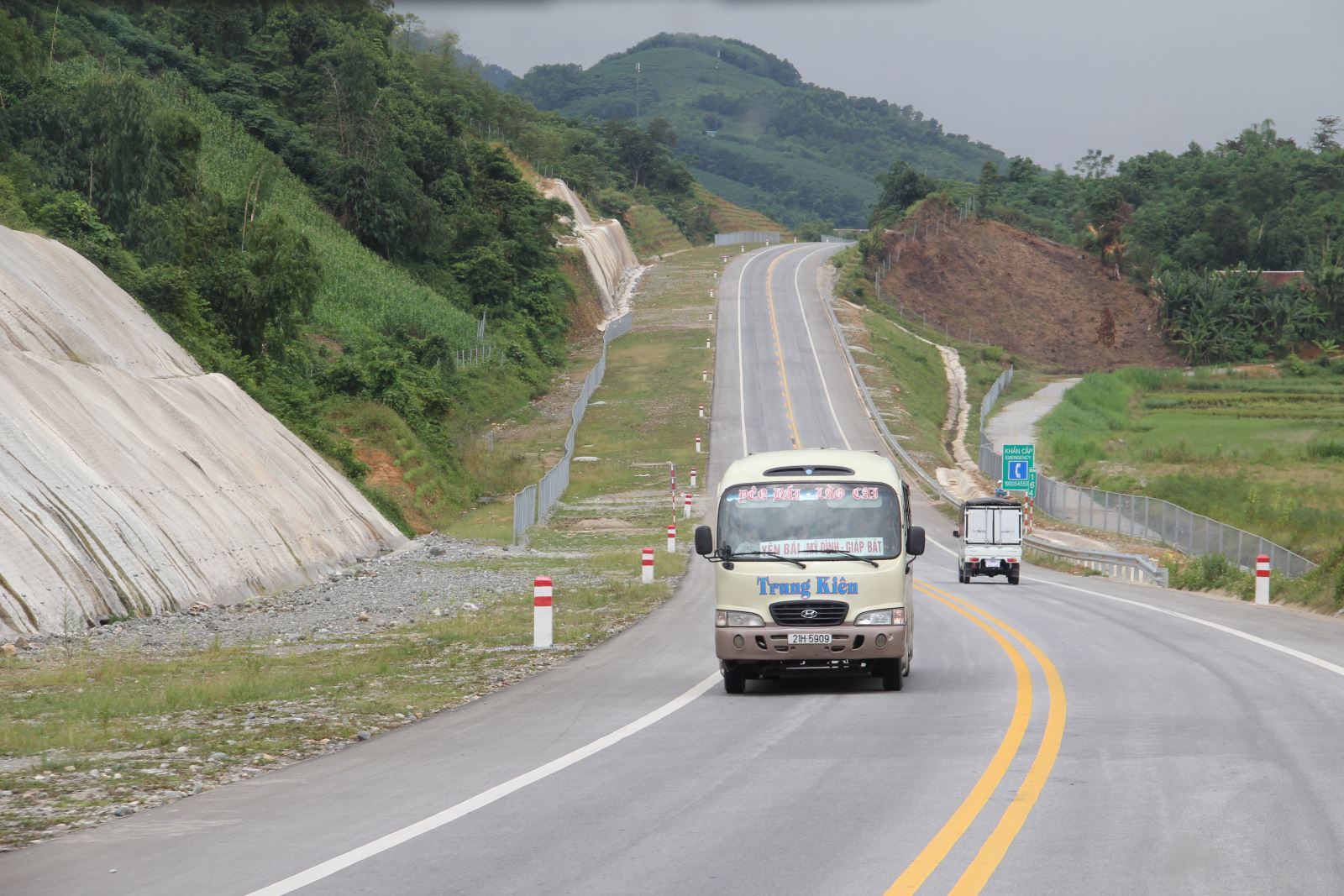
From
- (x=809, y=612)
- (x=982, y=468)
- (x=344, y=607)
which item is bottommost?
(x=344, y=607)

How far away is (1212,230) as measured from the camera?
135000mm

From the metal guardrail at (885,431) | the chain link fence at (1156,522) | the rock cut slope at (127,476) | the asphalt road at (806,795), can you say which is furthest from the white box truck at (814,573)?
the metal guardrail at (885,431)

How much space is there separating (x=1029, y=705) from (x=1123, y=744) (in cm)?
230

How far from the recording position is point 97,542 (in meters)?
21.2

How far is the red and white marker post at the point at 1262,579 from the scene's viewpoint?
27234mm

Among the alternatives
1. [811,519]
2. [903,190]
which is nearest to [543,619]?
[811,519]

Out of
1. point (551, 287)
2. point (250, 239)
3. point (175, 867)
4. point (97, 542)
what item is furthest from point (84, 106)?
point (175, 867)

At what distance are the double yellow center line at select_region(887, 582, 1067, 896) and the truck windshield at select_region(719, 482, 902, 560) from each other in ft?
7.51

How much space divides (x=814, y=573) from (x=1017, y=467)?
40.8 metres

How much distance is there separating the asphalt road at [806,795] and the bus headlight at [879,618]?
0.77m

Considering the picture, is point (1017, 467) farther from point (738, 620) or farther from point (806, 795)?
point (806, 795)

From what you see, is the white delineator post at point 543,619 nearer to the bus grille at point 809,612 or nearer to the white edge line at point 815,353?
the bus grille at point 809,612

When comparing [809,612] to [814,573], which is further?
[814,573]

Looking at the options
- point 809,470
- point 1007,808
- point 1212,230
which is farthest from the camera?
point 1212,230
